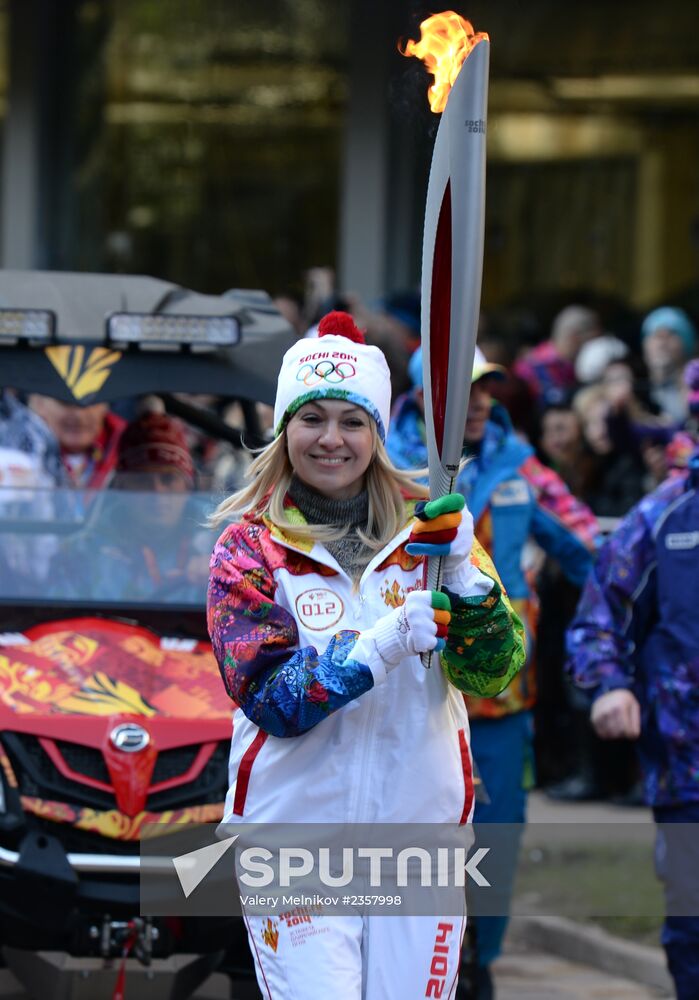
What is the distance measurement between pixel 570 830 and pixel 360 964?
500 cm

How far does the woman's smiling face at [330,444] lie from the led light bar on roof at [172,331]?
199cm

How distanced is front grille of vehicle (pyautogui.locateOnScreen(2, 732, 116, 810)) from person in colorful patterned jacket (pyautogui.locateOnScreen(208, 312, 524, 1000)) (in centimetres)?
117

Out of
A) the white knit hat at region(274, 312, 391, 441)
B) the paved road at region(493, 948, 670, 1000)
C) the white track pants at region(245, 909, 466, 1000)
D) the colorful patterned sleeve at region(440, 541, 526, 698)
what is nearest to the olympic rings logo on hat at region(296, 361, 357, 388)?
the white knit hat at region(274, 312, 391, 441)

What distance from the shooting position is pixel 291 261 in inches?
631

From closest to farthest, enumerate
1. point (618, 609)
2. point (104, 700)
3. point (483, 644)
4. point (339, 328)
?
point (483, 644), point (339, 328), point (104, 700), point (618, 609)

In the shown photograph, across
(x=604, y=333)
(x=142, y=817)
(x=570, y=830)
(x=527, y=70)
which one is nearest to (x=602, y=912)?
(x=570, y=830)

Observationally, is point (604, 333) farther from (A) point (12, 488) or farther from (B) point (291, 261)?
(A) point (12, 488)

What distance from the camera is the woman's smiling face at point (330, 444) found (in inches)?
156

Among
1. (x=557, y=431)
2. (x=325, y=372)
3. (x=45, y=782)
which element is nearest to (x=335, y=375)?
(x=325, y=372)

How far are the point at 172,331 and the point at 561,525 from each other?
1.46m

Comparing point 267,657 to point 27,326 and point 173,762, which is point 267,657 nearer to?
point 173,762

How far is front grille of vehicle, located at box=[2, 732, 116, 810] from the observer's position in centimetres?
494

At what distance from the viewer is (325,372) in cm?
400

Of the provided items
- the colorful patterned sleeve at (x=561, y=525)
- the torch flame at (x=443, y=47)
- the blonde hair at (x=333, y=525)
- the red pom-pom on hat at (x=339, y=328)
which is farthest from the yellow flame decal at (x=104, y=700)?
the torch flame at (x=443, y=47)
